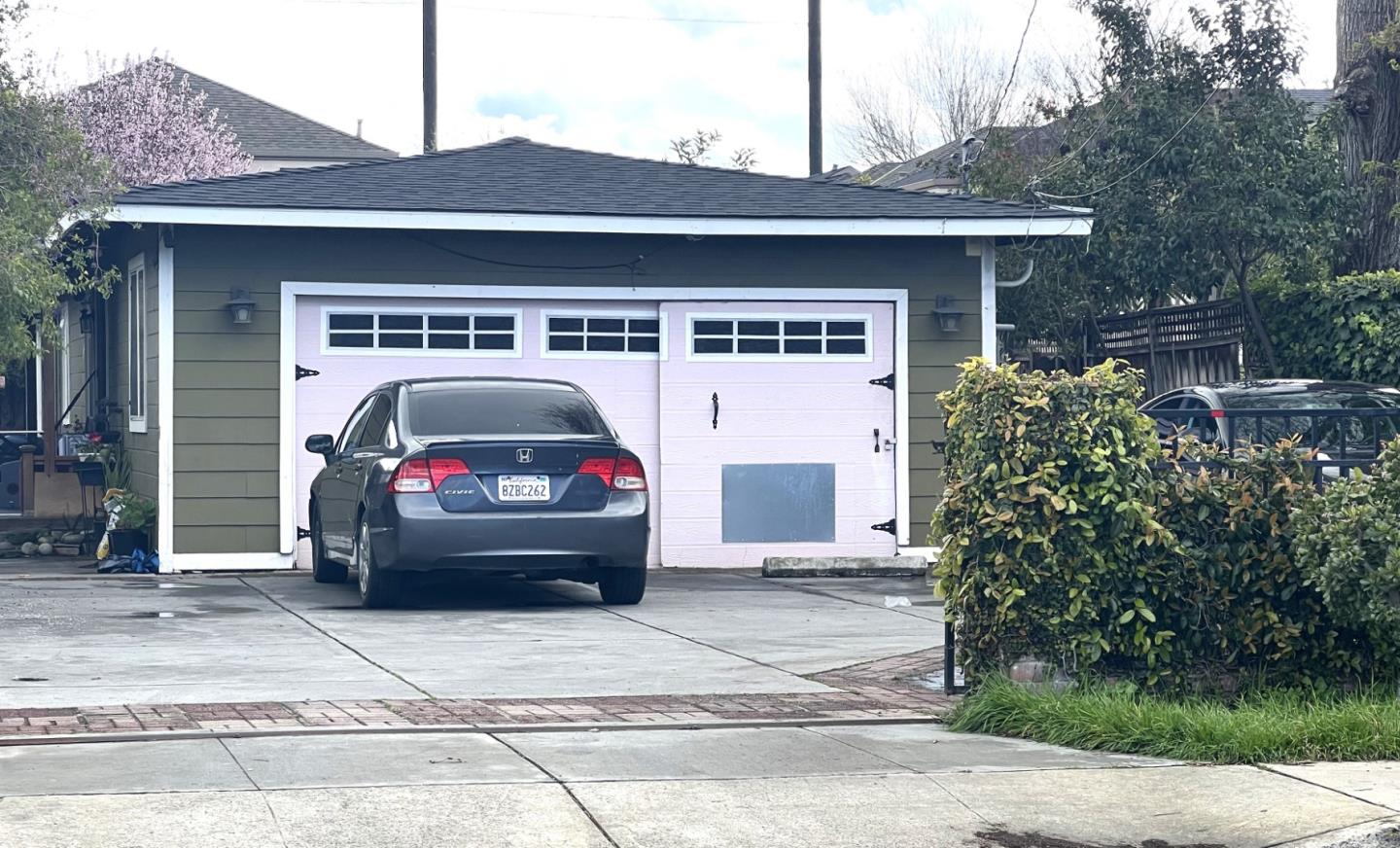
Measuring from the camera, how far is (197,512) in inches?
557

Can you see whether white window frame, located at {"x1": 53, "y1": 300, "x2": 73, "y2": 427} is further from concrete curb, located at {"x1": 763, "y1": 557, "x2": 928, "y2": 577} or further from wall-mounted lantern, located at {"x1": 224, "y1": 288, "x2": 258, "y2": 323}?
concrete curb, located at {"x1": 763, "y1": 557, "x2": 928, "y2": 577}

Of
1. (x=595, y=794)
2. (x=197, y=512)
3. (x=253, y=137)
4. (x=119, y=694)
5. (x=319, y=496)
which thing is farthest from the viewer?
(x=253, y=137)

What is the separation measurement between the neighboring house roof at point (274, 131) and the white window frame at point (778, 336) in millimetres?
30140

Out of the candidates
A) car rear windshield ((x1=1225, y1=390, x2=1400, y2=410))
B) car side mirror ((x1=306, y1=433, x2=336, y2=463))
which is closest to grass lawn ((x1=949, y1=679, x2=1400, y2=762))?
car side mirror ((x1=306, y1=433, x2=336, y2=463))

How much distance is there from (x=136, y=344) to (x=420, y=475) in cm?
576

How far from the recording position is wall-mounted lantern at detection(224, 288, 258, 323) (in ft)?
46.1

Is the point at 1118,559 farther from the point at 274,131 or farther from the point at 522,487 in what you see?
the point at 274,131

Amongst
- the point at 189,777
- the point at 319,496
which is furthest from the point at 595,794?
the point at 319,496

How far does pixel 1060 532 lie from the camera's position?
792cm

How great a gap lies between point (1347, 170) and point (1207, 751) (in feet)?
54.0

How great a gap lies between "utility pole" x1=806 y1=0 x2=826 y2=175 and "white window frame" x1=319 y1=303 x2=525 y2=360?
49.6ft

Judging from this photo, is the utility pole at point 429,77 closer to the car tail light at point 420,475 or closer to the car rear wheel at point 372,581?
the car rear wheel at point 372,581

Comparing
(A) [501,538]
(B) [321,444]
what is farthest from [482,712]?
(B) [321,444]

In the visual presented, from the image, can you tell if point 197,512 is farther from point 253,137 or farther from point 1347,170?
point 253,137
